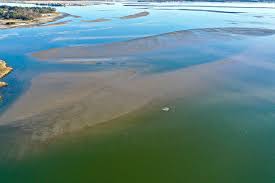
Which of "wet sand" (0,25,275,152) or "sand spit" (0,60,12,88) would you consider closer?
"wet sand" (0,25,275,152)

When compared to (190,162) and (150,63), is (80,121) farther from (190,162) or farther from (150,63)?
(150,63)

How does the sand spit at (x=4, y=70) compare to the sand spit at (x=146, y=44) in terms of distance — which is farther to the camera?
the sand spit at (x=146, y=44)

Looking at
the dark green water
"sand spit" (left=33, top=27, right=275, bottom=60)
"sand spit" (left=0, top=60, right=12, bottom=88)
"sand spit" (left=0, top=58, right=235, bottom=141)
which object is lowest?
the dark green water

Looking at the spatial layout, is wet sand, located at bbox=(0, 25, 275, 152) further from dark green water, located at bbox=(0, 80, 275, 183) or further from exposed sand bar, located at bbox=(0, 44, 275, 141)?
dark green water, located at bbox=(0, 80, 275, 183)

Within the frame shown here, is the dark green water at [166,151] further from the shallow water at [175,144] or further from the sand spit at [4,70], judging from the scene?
the sand spit at [4,70]

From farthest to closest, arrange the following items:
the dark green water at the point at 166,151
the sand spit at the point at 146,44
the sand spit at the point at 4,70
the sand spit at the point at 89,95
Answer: the sand spit at the point at 146,44
the sand spit at the point at 4,70
the sand spit at the point at 89,95
the dark green water at the point at 166,151

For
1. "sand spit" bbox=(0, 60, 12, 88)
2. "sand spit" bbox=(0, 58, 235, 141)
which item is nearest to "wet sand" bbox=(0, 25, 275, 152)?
"sand spit" bbox=(0, 58, 235, 141)

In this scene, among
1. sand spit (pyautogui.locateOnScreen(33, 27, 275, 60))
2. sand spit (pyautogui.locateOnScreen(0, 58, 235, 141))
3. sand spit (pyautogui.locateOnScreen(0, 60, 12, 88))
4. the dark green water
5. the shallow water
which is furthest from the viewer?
sand spit (pyautogui.locateOnScreen(33, 27, 275, 60))

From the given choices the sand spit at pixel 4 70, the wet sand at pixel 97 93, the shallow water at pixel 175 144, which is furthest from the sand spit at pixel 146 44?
the shallow water at pixel 175 144

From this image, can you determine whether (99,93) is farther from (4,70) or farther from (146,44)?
(146,44)

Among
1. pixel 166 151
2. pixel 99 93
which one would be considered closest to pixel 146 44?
pixel 99 93
